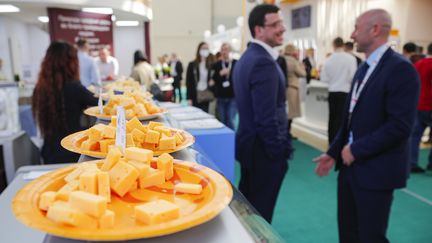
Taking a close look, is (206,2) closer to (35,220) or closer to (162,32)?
(162,32)

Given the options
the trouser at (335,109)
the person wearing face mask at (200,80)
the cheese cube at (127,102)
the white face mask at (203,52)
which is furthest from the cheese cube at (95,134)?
the white face mask at (203,52)

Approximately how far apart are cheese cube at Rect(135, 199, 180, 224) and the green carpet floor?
2.15 meters

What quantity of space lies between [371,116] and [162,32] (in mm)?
18899

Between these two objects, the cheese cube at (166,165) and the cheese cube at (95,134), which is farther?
the cheese cube at (95,134)

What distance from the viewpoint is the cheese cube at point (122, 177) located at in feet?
2.47

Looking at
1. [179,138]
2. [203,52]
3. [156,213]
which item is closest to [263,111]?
[179,138]

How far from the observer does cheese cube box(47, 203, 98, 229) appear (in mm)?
578

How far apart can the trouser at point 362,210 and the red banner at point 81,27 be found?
22.8 ft

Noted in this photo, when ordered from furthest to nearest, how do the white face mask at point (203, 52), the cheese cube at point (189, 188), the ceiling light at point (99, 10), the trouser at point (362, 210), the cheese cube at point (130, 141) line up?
the ceiling light at point (99, 10), the white face mask at point (203, 52), the trouser at point (362, 210), the cheese cube at point (130, 141), the cheese cube at point (189, 188)

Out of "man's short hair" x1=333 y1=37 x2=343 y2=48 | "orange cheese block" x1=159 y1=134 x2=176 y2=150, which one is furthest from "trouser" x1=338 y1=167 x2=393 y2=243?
"man's short hair" x1=333 y1=37 x2=343 y2=48

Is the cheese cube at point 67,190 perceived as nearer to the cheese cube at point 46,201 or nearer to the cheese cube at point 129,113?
the cheese cube at point 46,201

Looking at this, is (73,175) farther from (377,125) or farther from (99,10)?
(99,10)

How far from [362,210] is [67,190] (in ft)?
5.45

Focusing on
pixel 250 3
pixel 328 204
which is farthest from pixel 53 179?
pixel 250 3
